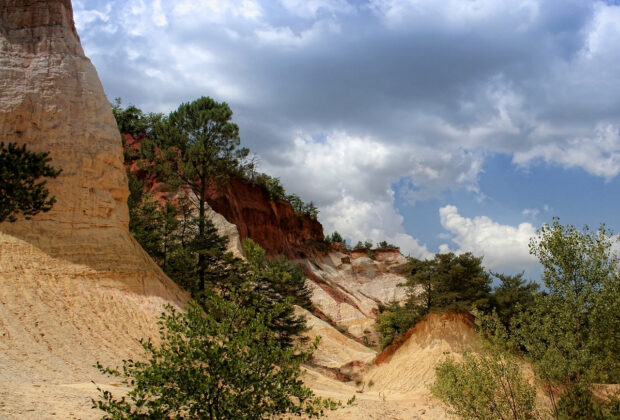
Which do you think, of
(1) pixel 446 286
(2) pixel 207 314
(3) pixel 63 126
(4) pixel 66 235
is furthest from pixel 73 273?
(1) pixel 446 286

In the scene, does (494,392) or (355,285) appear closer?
(494,392)

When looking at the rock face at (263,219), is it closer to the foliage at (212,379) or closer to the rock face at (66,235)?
the rock face at (66,235)

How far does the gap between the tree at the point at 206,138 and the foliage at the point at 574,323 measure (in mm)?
24115

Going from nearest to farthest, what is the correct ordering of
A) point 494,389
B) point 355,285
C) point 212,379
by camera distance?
point 212,379 → point 494,389 → point 355,285

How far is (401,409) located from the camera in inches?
815

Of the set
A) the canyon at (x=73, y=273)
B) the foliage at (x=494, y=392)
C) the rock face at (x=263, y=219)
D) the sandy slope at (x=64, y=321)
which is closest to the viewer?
the foliage at (x=494, y=392)

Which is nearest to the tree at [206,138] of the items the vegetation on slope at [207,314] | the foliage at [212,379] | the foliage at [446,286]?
the vegetation on slope at [207,314]

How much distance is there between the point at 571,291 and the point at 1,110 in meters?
22.8

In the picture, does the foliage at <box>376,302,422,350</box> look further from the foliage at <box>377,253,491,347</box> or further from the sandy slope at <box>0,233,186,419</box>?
the sandy slope at <box>0,233,186,419</box>

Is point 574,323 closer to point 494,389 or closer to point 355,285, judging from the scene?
point 494,389

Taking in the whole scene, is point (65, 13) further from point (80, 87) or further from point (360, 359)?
point (360, 359)

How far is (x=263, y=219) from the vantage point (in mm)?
56031

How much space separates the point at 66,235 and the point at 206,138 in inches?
691

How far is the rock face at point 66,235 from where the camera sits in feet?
50.6
